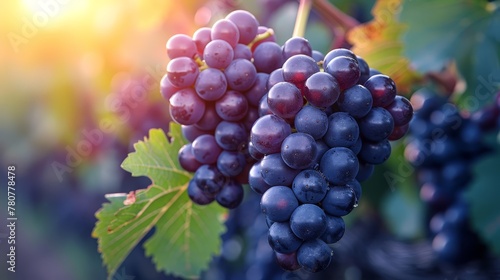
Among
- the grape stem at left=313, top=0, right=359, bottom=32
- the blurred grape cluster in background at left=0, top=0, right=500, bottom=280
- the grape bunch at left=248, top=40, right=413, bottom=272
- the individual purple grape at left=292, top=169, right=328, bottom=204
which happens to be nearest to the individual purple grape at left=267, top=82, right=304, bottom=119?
the grape bunch at left=248, top=40, right=413, bottom=272

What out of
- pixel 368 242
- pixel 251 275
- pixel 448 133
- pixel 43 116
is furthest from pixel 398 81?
pixel 43 116

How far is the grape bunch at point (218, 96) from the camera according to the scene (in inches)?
37.8

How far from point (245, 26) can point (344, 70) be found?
247 mm

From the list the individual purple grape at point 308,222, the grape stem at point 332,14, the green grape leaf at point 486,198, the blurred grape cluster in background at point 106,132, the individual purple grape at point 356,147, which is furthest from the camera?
the blurred grape cluster in background at point 106,132

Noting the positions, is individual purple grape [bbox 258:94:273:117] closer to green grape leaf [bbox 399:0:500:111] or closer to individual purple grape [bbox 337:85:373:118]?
individual purple grape [bbox 337:85:373:118]

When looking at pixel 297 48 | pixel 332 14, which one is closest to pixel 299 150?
pixel 297 48

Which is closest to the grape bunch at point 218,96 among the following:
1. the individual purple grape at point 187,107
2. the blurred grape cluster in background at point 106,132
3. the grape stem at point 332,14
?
the individual purple grape at point 187,107

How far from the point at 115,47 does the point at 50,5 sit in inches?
15.9

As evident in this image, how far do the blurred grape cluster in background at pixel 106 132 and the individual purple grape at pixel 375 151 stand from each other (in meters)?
0.84

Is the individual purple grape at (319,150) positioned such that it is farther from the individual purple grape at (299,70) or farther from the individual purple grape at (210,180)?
the individual purple grape at (210,180)

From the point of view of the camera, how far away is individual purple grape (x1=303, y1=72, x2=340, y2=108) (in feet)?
2.73

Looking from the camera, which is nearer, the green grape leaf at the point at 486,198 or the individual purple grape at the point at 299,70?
the individual purple grape at the point at 299,70

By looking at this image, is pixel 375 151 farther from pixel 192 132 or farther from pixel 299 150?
pixel 192 132

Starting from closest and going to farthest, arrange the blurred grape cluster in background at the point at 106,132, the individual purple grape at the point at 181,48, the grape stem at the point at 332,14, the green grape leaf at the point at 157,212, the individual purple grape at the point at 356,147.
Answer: the individual purple grape at the point at 356,147 < the individual purple grape at the point at 181,48 < the green grape leaf at the point at 157,212 < the grape stem at the point at 332,14 < the blurred grape cluster in background at the point at 106,132
